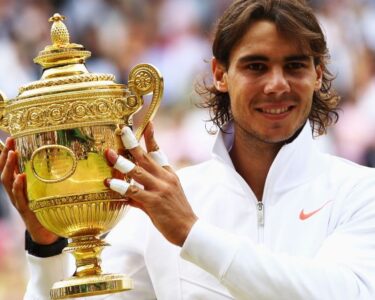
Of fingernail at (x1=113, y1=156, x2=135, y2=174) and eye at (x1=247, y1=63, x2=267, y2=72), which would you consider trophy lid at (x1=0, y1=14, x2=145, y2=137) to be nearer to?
fingernail at (x1=113, y1=156, x2=135, y2=174)

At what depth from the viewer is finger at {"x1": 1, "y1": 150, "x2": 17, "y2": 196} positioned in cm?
455

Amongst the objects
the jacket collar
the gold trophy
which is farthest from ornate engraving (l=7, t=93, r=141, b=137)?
the jacket collar

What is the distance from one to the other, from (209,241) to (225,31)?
2.92 feet

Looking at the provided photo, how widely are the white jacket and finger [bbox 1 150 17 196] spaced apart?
0.30m

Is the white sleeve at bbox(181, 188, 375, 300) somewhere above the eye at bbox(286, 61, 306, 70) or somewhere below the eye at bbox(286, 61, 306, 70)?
below

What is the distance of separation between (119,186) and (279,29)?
80 cm

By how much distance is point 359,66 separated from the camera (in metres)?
9.33

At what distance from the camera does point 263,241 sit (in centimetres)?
464

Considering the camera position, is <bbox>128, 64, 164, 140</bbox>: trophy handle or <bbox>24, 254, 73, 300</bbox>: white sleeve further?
<bbox>24, 254, 73, 300</bbox>: white sleeve

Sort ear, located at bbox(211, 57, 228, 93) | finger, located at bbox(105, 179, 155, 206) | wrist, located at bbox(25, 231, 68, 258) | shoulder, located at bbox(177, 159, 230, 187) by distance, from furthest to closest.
→ ear, located at bbox(211, 57, 228, 93)
shoulder, located at bbox(177, 159, 230, 187)
wrist, located at bbox(25, 231, 68, 258)
finger, located at bbox(105, 179, 155, 206)

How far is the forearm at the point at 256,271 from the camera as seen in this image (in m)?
4.29

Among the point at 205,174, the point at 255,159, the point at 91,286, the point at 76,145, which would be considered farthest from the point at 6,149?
the point at 255,159

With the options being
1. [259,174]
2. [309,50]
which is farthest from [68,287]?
[309,50]

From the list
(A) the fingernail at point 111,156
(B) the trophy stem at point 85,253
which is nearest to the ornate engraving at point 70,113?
(A) the fingernail at point 111,156
